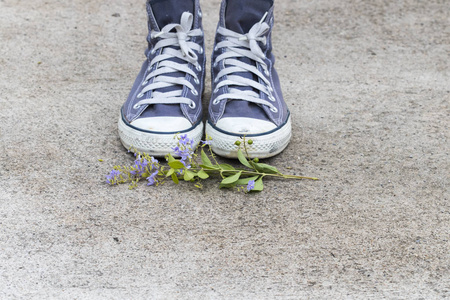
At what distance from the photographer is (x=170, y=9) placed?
192 cm

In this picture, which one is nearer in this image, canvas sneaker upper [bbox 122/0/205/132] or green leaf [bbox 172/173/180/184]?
green leaf [bbox 172/173/180/184]

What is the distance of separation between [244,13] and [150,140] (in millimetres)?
586

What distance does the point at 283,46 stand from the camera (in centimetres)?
287

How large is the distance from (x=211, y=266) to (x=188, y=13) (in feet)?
3.17

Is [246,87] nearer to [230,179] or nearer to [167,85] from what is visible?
[167,85]

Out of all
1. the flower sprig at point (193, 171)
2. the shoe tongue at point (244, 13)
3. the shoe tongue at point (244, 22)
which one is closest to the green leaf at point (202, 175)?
the flower sprig at point (193, 171)

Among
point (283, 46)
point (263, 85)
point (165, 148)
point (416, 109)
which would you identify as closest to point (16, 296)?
point (165, 148)

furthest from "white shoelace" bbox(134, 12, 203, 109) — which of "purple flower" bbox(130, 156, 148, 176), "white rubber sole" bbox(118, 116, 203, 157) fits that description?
"purple flower" bbox(130, 156, 148, 176)

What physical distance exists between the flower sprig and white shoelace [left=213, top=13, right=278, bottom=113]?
19cm

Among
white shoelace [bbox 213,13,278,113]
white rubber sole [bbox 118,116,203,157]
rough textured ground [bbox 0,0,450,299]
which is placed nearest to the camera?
rough textured ground [bbox 0,0,450,299]

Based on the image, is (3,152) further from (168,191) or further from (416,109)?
(416,109)

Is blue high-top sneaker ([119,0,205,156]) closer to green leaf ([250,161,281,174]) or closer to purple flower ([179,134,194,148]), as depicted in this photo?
purple flower ([179,134,194,148])

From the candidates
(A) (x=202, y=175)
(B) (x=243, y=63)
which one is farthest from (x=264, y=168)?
(B) (x=243, y=63)

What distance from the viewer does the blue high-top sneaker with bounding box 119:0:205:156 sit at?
1792 mm
